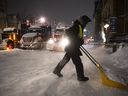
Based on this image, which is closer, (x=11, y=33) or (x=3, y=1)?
(x=11, y=33)

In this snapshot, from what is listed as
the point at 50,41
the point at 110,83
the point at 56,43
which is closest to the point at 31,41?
the point at 50,41

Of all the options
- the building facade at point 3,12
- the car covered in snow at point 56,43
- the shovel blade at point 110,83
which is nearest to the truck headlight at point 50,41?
the car covered in snow at point 56,43

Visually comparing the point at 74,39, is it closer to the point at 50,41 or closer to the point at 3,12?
the point at 50,41

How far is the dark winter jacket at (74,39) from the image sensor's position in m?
8.92

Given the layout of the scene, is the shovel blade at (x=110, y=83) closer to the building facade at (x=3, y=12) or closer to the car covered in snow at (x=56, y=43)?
the car covered in snow at (x=56, y=43)

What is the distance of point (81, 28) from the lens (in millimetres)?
8938

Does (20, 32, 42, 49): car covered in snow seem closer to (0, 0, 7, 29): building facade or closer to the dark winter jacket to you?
the dark winter jacket

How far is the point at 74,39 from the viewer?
8.96 meters

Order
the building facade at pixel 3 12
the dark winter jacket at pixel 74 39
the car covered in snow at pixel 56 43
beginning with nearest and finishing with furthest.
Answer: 1. the dark winter jacket at pixel 74 39
2. the car covered in snow at pixel 56 43
3. the building facade at pixel 3 12

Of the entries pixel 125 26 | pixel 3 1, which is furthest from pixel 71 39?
pixel 3 1

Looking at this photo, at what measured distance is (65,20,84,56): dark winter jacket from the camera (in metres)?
8.92

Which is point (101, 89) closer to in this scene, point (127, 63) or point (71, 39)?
point (71, 39)

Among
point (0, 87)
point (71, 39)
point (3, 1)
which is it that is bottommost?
point (0, 87)

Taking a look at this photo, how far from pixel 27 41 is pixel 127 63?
21.3 meters
